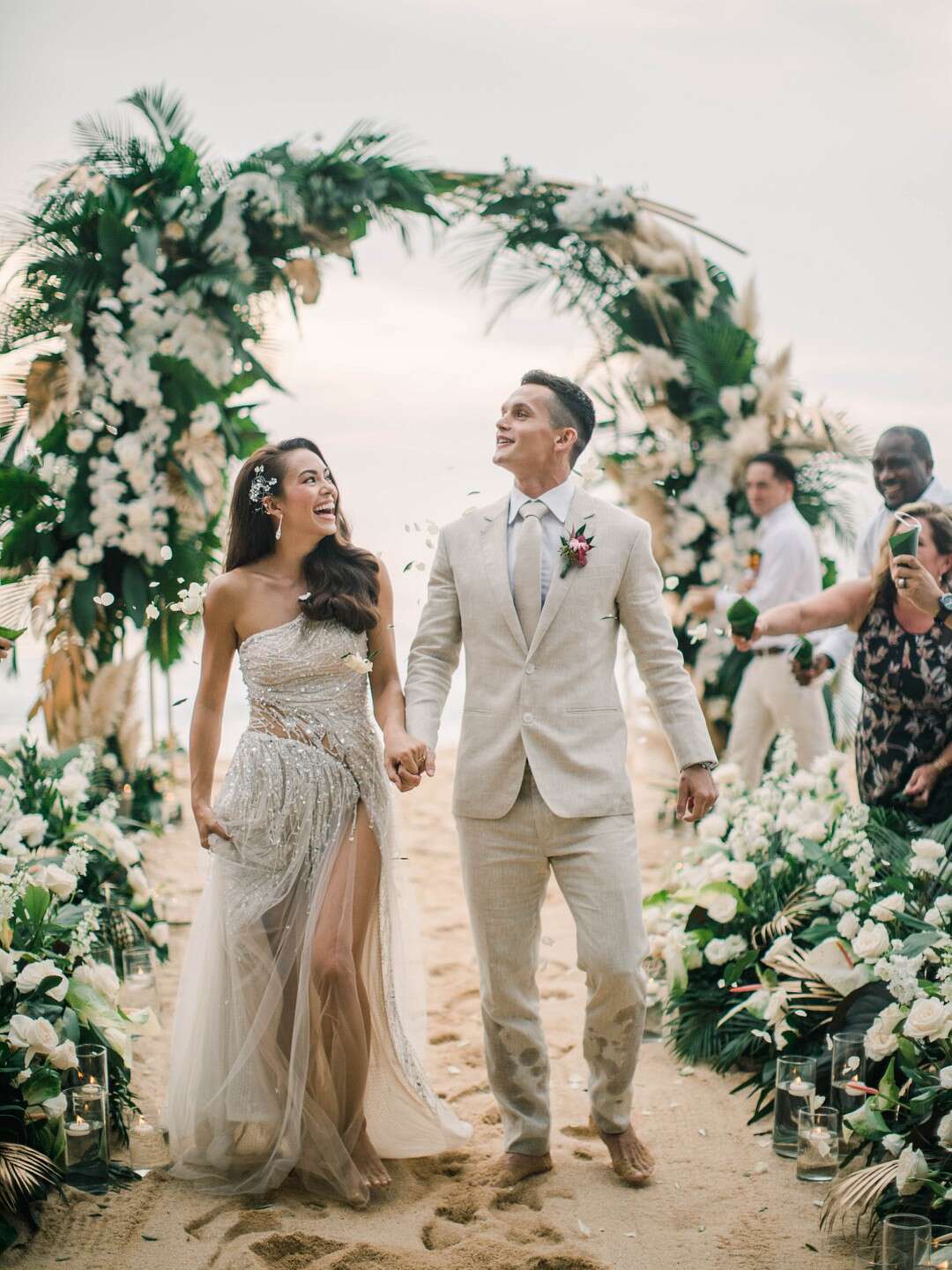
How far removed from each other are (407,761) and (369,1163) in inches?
45.8

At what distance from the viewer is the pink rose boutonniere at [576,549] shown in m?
3.53

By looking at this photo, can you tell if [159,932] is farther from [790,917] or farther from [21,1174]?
[790,917]

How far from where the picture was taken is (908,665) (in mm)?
4199

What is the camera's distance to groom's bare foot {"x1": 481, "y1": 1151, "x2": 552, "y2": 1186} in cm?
359

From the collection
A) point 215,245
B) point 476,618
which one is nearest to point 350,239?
point 215,245

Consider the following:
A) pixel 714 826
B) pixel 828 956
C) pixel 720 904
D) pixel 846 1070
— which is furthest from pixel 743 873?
pixel 846 1070

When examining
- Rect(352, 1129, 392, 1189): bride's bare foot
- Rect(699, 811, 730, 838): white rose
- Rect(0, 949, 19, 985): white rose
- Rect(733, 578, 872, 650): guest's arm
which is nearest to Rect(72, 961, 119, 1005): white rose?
Rect(0, 949, 19, 985): white rose

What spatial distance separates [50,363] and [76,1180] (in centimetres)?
418

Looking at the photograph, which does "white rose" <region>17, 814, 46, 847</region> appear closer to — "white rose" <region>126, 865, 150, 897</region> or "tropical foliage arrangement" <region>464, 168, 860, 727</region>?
"white rose" <region>126, 865, 150, 897</region>

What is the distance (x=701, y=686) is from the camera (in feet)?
23.3

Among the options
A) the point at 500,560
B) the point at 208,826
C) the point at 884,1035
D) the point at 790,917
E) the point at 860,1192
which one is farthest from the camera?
the point at 790,917

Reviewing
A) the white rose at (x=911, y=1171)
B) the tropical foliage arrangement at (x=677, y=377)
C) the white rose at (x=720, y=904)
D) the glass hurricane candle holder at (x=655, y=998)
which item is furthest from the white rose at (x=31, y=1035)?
the tropical foliage arrangement at (x=677, y=377)

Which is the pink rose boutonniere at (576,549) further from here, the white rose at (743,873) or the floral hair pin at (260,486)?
the white rose at (743,873)

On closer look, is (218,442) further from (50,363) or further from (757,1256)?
(757,1256)
